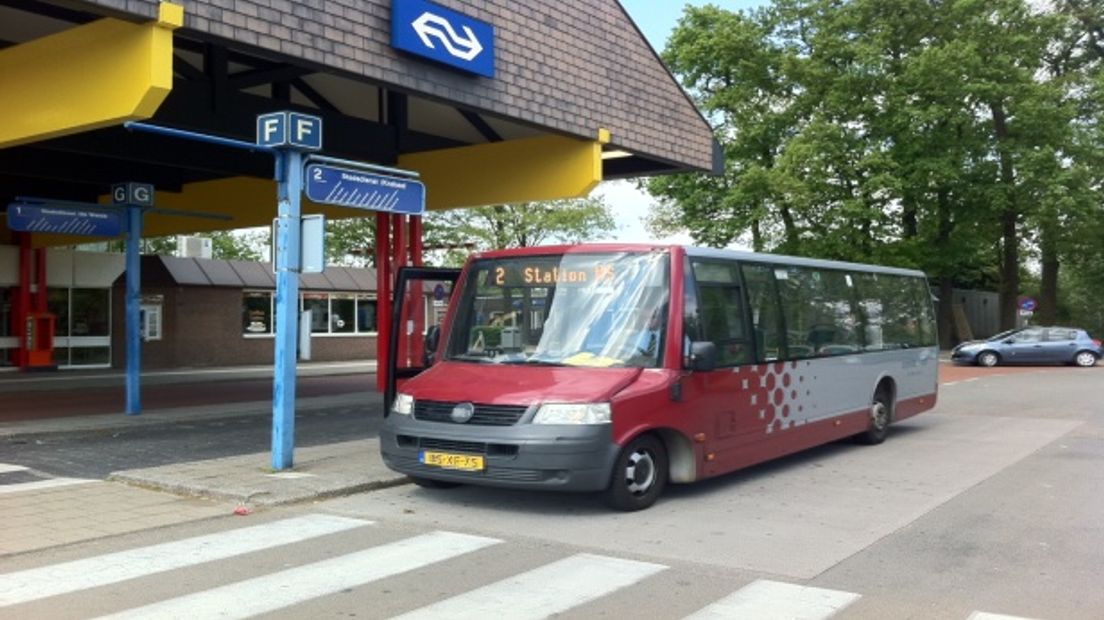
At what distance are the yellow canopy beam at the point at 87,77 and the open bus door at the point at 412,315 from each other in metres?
3.09

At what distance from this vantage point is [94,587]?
18.6ft

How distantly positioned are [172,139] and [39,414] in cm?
513

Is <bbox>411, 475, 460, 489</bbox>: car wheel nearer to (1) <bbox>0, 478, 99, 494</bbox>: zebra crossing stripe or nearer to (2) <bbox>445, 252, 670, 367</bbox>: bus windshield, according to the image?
(2) <bbox>445, 252, 670, 367</bbox>: bus windshield

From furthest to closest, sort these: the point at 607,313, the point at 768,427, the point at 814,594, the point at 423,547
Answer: the point at 768,427 < the point at 607,313 < the point at 423,547 < the point at 814,594

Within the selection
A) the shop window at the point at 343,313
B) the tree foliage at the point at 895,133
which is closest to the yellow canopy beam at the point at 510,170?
the shop window at the point at 343,313

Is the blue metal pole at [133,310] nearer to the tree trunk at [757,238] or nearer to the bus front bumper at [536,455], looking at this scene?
the bus front bumper at [536,455]

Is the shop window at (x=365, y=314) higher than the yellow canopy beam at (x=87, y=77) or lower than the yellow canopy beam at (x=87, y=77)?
lower

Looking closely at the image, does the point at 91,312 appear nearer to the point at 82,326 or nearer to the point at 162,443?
the point at 82,326

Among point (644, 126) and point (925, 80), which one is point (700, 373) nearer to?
point (644, 126)

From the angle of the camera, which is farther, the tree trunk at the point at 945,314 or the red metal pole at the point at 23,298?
the tree trunk at the point at 945,314

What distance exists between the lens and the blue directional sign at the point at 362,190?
949 cm

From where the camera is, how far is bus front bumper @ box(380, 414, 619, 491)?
24.4 feet

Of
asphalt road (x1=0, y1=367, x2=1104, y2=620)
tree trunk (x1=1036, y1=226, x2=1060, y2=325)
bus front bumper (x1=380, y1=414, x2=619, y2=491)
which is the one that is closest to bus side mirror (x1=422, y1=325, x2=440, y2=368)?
asphalt road (x1=0, y1=367, x2=1104, y2=620)

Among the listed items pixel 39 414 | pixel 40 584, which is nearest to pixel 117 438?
pixel 39 414
